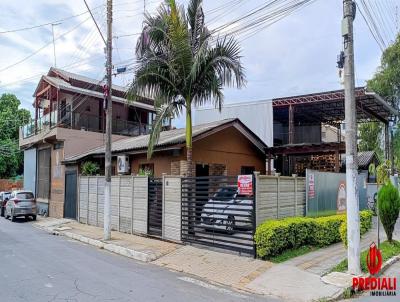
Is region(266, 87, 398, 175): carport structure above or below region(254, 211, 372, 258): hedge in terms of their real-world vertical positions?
above

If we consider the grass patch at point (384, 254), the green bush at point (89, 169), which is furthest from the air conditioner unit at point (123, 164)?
the grass patch at point (384, 254)

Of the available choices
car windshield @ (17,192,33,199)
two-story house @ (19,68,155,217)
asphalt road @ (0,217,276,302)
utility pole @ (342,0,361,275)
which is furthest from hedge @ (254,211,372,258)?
car windshield @ (17,192,33,199)

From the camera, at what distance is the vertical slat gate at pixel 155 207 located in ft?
46.1

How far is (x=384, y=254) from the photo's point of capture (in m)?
10.7

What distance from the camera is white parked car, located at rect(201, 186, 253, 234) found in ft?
35.5

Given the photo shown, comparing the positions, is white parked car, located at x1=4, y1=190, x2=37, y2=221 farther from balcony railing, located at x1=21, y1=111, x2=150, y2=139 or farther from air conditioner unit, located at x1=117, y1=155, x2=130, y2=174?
air conditioner unit, located at x1=117, y1=155, x2=130, y2=174

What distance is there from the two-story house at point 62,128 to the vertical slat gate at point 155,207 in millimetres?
9124

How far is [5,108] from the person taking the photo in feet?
161

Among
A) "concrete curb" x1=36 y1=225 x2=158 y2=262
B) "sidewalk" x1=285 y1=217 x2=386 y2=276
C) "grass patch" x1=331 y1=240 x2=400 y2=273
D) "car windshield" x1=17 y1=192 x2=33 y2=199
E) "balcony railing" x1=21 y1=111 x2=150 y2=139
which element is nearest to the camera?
"grass patch" x1=331 y1=240 x2=400 y2=273

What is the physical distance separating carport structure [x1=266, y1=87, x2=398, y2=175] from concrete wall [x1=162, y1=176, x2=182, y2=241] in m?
10.1

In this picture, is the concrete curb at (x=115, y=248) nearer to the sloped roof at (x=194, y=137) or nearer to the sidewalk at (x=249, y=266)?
the sidewalk at (x=249, y=266)

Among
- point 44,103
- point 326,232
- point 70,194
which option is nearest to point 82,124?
point 70,194

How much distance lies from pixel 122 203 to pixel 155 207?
246 centimetres

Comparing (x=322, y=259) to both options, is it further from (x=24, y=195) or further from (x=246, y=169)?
(x=24, y=195)
